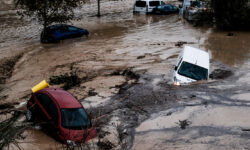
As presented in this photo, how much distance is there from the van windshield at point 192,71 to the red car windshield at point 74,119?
553cm

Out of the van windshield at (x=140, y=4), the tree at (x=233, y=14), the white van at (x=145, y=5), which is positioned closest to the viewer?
the tree at (x=233, y=14)

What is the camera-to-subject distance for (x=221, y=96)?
498 inches

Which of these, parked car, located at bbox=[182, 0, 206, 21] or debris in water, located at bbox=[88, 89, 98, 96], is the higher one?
parked car, located at bbox=[182, 0, 206, 21]

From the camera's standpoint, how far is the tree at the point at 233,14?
2434cm

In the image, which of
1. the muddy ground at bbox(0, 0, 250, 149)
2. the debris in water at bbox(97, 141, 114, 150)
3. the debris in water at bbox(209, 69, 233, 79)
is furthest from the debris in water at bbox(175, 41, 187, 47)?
the debris in water at bbox(97, 141, 114, 150)

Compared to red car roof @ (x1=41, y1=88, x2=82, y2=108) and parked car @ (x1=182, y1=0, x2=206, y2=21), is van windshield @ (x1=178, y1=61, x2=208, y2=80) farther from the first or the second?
parked car @ (x1=182, y1=0, x2=206, y2=21)

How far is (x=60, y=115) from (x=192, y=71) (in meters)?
6.51

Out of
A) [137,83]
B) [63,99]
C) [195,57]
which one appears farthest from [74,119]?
[195,57]

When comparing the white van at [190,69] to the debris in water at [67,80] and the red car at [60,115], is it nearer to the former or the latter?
the debris in water at [67,80]

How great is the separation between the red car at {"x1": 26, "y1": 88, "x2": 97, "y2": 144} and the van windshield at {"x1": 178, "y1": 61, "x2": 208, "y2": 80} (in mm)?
5462

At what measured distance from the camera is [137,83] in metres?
14.1

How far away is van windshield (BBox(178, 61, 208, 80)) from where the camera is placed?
13453 millimetres

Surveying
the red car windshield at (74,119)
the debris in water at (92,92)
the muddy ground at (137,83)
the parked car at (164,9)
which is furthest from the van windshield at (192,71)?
the parked car at (164,9)

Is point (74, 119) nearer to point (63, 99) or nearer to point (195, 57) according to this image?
point (63, 99)
